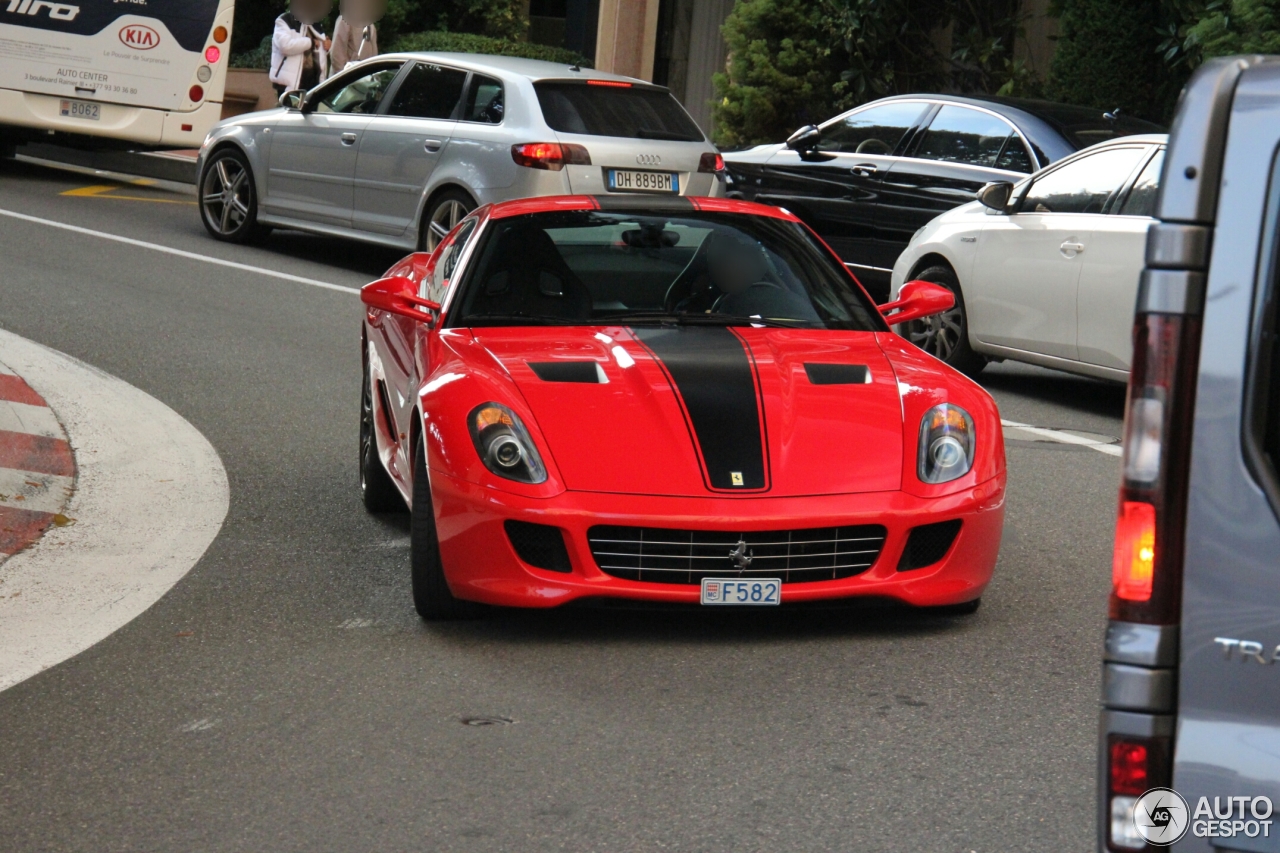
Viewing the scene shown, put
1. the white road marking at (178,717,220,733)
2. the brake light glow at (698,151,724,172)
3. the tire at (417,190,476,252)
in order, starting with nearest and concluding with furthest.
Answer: the white road marking at (178,717,220,733), the tire at (417,190,476,252), the brake light glow at (698,151,724,172)

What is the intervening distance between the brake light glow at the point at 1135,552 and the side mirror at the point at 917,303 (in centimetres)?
395

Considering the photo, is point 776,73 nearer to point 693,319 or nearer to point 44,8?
point 44,8

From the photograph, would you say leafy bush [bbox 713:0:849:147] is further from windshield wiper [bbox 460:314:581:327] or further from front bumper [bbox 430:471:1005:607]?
front bumper [bbox 430:471:1005:607]

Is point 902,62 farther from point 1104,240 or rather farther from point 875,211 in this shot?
point 1104,240

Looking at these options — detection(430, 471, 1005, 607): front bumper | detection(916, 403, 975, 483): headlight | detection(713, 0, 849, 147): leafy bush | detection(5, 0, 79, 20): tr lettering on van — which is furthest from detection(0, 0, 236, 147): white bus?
detection(916, 403, 975, 483): headlight

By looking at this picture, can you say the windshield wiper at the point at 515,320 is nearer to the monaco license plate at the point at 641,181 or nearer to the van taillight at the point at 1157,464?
A: the van taillight at the point at 1157,464

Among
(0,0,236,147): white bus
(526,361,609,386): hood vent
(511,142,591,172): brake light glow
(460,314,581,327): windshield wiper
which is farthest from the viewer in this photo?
(0,0,236,147): white bus

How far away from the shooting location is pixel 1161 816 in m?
2.50

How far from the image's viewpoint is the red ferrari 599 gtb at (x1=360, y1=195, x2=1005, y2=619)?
527cm

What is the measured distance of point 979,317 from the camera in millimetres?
10469

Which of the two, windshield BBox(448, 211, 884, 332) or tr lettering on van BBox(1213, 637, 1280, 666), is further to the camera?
windshield BBox(448, 211, 884, 332)

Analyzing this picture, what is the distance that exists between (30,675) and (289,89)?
53.6 ft

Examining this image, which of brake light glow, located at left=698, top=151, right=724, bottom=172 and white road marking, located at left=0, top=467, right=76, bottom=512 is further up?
brake light glow, located at left=698, top=151, right=724, bottom=172

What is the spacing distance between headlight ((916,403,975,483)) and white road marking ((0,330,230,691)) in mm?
2458
